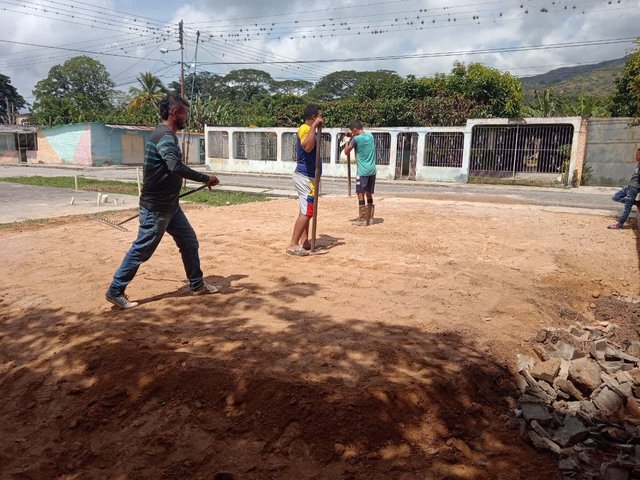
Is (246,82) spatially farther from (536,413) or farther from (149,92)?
(536,413)

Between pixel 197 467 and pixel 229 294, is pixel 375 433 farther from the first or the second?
pixel 229 294

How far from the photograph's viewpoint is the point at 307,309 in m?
4.07

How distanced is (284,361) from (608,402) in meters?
1.84

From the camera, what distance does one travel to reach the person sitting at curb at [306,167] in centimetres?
579

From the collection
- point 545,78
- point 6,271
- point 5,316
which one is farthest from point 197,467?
point 545,78

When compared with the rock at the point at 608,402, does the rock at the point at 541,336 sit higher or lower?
higher

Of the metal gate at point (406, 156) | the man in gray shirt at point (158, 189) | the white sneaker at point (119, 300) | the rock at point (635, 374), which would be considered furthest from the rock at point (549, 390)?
the metal gate at point (406, 156)

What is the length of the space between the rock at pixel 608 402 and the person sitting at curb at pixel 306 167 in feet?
12.1

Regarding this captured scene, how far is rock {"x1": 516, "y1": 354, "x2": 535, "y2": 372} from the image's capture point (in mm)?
3172

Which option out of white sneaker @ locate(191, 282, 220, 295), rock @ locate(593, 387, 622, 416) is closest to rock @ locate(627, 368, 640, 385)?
rock @ locate(593, 387, 622, 416)

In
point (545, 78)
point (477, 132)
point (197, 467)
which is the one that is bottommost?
point (197, 467)

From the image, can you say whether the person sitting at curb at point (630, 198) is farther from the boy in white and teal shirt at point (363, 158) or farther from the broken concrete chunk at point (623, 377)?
the broken concrete chunk at point (623, 377)

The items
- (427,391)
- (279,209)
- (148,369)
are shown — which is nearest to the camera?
(427,391)

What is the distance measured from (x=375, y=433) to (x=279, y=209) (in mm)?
8443
